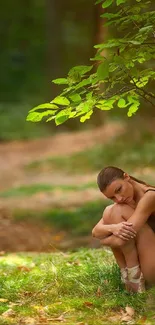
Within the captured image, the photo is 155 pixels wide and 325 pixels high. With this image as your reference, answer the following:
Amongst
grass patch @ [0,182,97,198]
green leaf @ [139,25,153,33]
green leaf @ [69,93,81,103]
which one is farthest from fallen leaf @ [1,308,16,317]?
grass patch @ [0,182,97,198]

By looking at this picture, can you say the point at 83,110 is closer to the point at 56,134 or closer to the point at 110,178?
the point at 110,178

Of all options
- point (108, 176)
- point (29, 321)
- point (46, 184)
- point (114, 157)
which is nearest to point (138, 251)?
point (108, 176)

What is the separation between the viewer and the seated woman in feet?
16.8

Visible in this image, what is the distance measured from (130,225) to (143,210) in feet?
0.49

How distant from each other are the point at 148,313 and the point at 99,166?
13.1 m

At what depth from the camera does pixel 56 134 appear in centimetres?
2470

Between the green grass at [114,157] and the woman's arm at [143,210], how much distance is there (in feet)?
38.3

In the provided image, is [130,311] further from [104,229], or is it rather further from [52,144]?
[52,144]

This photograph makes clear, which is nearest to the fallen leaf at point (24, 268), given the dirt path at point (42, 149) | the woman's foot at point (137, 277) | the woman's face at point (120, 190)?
the woman's foot at point (137, 277)

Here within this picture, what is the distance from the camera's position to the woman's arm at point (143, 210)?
5086 mm

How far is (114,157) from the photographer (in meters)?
18.4

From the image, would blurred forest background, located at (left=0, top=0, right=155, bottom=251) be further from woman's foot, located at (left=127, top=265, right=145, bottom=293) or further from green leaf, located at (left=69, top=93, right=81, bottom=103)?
green leaf, located at (left=69, top=93, right=81, bottom=103)

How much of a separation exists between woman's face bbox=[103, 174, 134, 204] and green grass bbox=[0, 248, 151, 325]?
659 millimetres

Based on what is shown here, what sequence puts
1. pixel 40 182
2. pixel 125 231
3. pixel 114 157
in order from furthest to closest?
pixel 114 157
pixel 40 182
pixel 125 231
